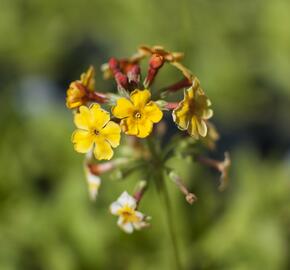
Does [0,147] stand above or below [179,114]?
below

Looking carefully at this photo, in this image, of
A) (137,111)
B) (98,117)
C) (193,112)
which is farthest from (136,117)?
(193,112)

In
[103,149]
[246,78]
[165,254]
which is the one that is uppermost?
[103,149]

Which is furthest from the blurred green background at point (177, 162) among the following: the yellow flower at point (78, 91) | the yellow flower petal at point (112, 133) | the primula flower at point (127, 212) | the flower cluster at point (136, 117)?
the yellow flower petal at point (112, 133)

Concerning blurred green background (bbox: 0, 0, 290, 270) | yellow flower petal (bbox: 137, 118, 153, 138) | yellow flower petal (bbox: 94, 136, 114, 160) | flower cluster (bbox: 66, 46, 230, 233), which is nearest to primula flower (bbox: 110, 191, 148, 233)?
flower cluster (bbox: 66, 46, 230, 233)

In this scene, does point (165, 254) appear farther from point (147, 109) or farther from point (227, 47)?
point (227, 47)

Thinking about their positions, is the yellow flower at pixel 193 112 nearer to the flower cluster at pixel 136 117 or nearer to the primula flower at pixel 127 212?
the flower cluster at pixel 136 117

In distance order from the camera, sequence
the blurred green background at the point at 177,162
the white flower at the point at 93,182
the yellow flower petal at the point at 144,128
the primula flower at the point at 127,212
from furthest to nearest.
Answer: the blurred green background at the point at 177,162 → the white flower at the point at 93,182 → the primula flower at the point at 127,212 → the yellow flower petal at the point at 144,128

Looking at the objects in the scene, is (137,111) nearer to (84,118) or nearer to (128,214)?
(84,118)

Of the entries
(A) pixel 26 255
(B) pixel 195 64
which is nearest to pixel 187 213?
(A) pixel 26 255
